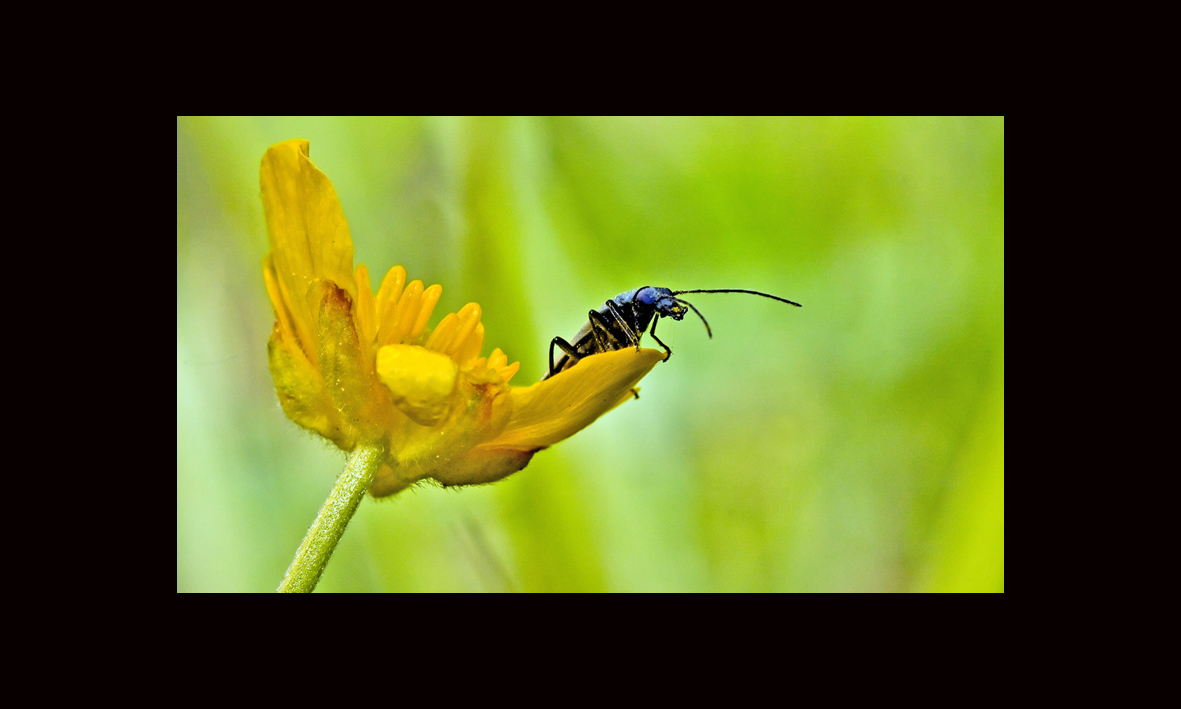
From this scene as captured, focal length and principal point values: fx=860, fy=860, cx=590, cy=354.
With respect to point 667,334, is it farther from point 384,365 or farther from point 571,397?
point 384,365

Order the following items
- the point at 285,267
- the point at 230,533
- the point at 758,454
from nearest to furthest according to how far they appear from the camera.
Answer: the point at 285,267 < the point at 230,533 < the point at 758,454

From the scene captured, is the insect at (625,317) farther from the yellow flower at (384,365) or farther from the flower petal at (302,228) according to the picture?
the flower petal at (302,228)

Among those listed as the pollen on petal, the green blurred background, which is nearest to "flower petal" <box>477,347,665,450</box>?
the pollen on petal

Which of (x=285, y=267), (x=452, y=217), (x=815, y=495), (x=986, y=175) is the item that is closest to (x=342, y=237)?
(x=285, y=267)

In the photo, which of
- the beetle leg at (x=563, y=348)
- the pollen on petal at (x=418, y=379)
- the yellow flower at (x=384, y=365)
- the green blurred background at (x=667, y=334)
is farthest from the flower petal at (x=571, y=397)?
the green blurred background at (x=667, y=334)

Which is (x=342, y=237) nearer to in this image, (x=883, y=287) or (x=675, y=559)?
(x=675, y=559)
